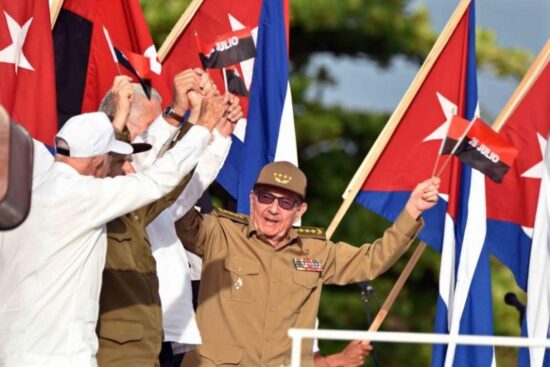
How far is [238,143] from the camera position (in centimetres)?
991

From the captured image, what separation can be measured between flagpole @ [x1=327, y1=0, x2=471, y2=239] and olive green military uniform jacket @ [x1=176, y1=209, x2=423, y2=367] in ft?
6.11

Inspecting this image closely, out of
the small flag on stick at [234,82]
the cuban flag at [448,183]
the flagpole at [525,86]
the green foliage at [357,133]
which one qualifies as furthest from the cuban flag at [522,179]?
the green foliage at [357,133]

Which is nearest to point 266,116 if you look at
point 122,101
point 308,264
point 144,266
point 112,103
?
point 308,264

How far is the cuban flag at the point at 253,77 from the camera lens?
985 centimetres

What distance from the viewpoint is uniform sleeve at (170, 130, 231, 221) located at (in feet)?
24.4

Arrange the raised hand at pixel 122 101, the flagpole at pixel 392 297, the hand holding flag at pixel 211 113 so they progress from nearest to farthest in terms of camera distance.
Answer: the hand holding flag at pixel 211 113 → the raised hand at pixel 122 101 → the flagpole at pixel 392 297

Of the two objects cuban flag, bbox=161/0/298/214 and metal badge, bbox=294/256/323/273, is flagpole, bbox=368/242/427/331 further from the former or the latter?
cuban flag, bbox=161/0/298/214

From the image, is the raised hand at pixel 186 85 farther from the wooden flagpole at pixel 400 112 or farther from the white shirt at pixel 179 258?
the wooden flagpole at pixel 400 112

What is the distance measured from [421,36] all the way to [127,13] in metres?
7.06

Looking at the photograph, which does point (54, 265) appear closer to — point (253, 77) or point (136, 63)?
point (136, 63)

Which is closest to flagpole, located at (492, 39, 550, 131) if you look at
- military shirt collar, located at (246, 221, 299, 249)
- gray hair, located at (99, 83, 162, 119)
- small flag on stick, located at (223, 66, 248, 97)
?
small flag on stick, located at (223, 66, 248, 97)

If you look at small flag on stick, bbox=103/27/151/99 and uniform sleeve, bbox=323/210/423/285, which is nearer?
uniform sleeve, bbox=323/210/423/285

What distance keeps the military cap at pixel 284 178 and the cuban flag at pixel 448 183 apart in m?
2.03

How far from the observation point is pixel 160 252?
7.86 metres
